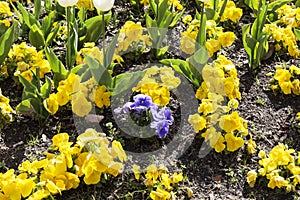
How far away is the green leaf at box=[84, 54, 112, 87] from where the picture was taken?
3251 millimetres

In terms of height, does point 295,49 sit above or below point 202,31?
below

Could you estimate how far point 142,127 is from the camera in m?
3.29

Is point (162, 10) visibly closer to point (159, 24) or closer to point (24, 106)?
point (159, 24)

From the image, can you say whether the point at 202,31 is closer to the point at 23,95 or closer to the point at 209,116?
the point at 209,116

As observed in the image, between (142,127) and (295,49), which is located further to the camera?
(295,49)

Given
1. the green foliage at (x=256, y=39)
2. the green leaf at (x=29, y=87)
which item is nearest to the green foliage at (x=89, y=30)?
the green leaf at (x=29, y=87)

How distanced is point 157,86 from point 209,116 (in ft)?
1.12

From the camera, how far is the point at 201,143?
11.1ft

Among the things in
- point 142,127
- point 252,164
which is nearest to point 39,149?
point 142,127

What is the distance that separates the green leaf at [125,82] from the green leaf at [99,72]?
5cm

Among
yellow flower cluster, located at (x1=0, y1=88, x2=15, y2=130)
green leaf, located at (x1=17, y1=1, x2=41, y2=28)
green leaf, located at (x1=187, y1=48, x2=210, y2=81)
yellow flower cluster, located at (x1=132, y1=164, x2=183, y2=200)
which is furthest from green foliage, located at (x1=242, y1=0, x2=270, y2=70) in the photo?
yellow flower cluster, located at (x1=0, y1=88, x2=15, y2=130)

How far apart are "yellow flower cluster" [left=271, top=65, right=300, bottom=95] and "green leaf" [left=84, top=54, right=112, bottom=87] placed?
3.48ft

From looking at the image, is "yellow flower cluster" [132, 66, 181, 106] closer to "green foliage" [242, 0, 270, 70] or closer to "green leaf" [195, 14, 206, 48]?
"green leaf" [195, 14, 206, 48]

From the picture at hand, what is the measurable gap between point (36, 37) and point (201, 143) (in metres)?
1.24
